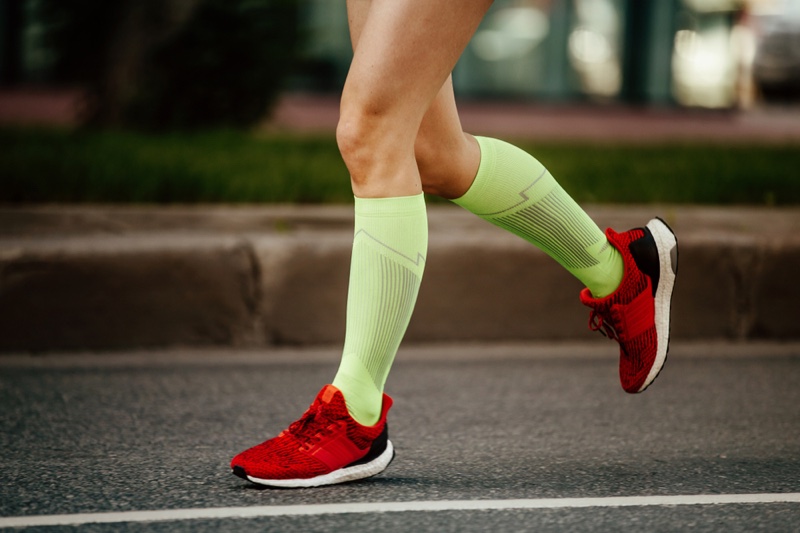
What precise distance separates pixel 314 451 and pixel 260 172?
3.56m

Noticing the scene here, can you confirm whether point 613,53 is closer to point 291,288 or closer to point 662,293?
point 291,288

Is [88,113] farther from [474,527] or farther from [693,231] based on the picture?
[474,527]

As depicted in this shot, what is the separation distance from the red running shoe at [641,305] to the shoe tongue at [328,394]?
68 cm

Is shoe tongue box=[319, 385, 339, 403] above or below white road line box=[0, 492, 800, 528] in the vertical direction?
above

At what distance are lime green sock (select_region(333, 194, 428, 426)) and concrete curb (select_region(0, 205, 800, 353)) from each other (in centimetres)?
159

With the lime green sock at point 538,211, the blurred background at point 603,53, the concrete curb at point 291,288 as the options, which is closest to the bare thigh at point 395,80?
the lime green sock at point 538,211

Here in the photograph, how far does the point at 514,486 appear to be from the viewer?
232 cm

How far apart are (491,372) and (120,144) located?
3.74 m

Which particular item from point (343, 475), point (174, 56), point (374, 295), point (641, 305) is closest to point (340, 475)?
point (343, 475)

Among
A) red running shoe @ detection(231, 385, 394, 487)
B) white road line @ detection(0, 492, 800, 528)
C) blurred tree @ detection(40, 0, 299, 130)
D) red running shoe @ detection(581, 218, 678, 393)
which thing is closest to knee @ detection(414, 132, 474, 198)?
red running shoe @ detection(581, 218, 678, 393)

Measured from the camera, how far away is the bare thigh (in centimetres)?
220

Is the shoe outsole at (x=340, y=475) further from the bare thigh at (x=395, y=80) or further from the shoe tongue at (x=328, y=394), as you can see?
the bare thigh at (x=395, y=80)

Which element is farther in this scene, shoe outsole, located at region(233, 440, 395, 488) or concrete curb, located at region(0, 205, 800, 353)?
concrete curb, located at region(0, 205, 800, 353)

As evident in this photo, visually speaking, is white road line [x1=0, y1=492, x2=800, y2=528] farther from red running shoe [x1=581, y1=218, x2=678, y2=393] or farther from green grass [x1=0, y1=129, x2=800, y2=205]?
green grass [x1=0, y1=129, x2=800, y2=205]
